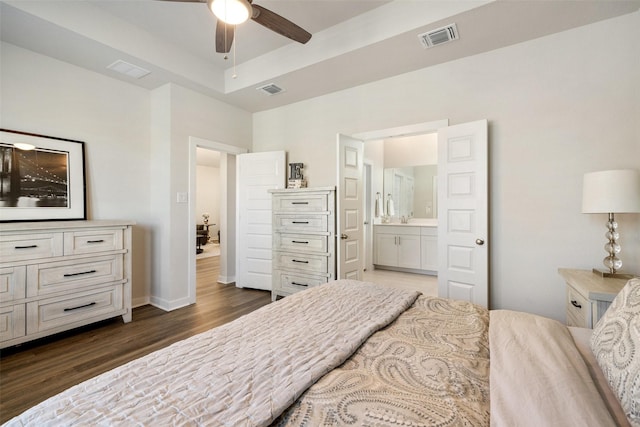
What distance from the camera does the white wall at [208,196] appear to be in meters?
9.53

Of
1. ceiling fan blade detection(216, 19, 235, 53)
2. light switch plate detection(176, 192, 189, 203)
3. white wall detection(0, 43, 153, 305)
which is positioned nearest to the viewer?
ceiling fan blade detection(216, 19, 235, 53)

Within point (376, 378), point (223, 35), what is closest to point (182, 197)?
point (223, 35)

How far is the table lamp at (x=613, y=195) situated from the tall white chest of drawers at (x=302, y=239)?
221 centimetres

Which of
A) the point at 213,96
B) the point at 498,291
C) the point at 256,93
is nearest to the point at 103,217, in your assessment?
the point at 213,96

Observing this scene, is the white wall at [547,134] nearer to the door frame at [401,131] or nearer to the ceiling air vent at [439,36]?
the door frame at [401,131]

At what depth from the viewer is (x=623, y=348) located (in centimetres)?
86

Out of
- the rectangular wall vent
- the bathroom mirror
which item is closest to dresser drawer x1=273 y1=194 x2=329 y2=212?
the rectangular wall vent

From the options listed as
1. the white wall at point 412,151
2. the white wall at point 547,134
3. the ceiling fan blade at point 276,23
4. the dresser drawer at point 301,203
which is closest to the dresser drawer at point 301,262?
the dresser drawer at point 301,203

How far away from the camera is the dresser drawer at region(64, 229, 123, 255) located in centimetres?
261

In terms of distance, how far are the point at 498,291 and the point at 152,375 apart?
2907 mm

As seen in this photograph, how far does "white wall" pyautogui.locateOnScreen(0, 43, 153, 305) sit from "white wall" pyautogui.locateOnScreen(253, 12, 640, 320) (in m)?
3.44

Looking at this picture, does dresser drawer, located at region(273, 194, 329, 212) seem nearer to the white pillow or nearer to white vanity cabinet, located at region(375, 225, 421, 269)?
white vanity cabinet, located at region(375, 225, 421, 269)

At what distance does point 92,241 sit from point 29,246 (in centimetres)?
43

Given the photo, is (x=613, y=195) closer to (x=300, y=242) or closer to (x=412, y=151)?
(x=300, y=242)
